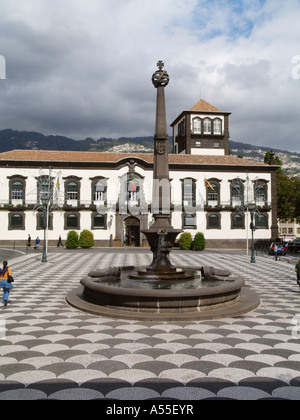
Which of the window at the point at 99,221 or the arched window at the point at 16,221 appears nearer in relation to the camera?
the arched window at the point at 16,221

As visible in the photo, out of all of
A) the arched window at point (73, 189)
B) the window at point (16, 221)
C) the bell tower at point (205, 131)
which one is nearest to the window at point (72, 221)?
the arched window at point (73, 189)

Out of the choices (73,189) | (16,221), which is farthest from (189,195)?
(16,221)

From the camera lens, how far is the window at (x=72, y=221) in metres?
39.8

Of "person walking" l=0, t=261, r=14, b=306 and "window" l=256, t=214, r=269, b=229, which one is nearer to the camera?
"person walking" l=0, t=261, r=14, b=306

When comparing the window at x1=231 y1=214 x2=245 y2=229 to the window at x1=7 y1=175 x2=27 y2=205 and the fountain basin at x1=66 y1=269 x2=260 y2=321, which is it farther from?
the fountain basin at x1=66 y1=269 x2=260 y2=321

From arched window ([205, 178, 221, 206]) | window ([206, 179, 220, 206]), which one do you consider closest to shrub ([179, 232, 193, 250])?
window ([206, 179, 220, 206])

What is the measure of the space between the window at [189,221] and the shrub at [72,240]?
38.4 ft

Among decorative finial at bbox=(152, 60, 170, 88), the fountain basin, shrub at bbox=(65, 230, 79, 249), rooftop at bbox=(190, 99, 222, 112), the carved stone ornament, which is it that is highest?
rooftop at bbox=(190, 99, 222, 112)

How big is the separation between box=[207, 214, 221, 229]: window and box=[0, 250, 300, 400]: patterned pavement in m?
31.8

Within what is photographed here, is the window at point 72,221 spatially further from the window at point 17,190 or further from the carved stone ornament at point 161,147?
the carved stone ornament at point 161,147

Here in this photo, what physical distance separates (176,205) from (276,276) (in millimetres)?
24166

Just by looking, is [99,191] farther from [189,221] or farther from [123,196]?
[189,221]

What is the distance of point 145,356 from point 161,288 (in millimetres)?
4075

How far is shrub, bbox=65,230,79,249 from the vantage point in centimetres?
3619
